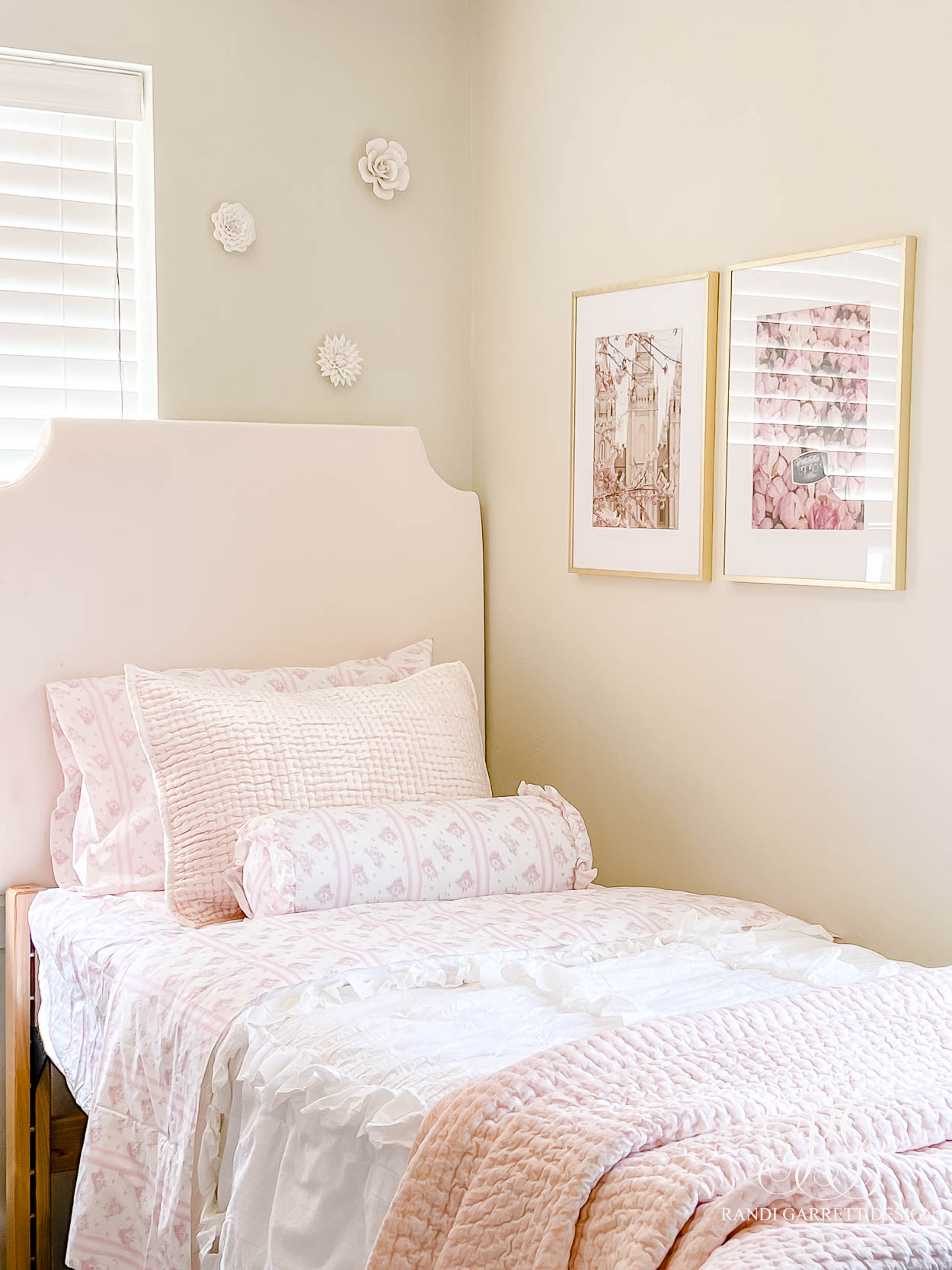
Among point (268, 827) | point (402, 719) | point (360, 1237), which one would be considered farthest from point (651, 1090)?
point (402, 719)

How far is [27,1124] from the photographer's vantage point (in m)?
2.27

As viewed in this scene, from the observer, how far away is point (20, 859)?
2.39 m

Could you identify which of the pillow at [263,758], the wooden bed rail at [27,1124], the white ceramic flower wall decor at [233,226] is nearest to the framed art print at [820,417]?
the pillow at [263,758]

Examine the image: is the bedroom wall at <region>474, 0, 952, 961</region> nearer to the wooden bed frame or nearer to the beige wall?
the beige wall

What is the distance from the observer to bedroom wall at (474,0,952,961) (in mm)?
1944

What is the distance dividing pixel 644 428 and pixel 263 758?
0.89m

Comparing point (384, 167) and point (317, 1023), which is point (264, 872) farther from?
point (384, 167)

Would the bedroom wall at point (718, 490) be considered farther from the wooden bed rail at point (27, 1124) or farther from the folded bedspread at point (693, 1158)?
the wooden bed rail at point (27, 1124)

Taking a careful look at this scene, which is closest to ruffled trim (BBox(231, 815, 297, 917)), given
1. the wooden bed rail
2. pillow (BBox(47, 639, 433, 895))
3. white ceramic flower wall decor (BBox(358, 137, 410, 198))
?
pillow (BBox(47, 639, 433, 895))

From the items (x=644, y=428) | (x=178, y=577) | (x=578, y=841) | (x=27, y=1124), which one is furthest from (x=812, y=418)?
(x=27, y=1124)

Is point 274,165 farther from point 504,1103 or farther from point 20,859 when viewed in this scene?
point 504,1103

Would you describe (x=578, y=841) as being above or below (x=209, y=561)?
below

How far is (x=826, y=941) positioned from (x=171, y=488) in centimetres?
140

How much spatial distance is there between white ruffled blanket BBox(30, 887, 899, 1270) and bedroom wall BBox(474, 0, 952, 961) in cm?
20
